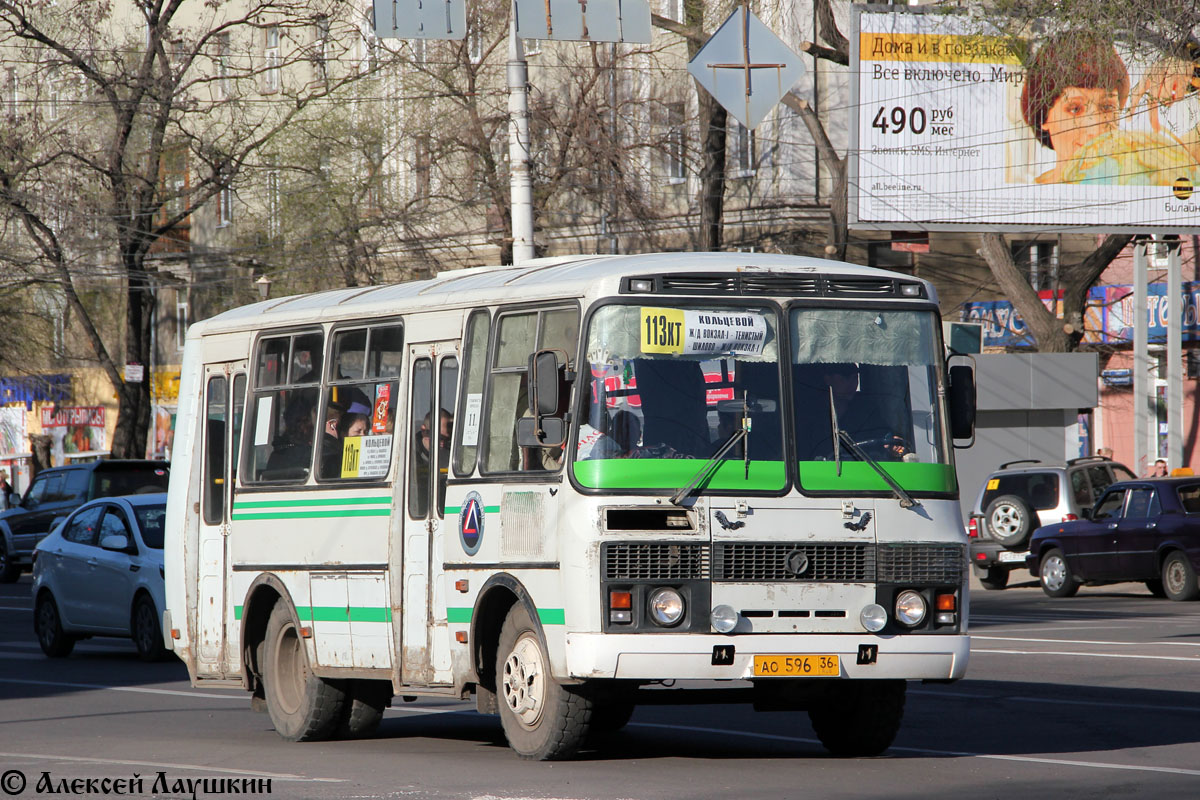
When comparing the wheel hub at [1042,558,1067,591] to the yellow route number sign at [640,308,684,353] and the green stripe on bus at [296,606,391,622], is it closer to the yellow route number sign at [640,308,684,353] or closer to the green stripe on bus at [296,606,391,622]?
the green stripe on bus at [296,606,391,622]

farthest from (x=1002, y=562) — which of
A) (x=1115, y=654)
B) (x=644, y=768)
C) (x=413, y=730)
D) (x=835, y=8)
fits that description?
(x=644, y=768)

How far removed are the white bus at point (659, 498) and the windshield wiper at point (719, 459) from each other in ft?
0.04

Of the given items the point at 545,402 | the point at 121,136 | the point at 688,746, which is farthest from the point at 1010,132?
the point at 545,402

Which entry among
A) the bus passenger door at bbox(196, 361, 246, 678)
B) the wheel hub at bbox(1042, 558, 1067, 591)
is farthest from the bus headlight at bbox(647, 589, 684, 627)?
the wheel hub at bbox(1042, 558, 1067, 591)

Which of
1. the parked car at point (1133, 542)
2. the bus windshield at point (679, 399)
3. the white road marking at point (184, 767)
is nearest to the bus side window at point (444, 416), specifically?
the bus windshield at point (679, 399)

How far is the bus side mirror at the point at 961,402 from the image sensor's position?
33.7ft

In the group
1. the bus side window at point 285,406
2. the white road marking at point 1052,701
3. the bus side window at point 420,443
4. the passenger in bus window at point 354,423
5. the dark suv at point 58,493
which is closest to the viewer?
the bus side window at point 420,443

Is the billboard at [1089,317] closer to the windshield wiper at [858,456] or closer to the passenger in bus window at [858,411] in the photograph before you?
the passenger in bus window at [858,411]

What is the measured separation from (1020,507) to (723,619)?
19100mm

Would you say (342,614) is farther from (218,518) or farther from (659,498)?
(659,498)

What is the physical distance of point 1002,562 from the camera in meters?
28.0

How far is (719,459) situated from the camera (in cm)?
960

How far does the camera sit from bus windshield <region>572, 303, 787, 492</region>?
955 centimetres

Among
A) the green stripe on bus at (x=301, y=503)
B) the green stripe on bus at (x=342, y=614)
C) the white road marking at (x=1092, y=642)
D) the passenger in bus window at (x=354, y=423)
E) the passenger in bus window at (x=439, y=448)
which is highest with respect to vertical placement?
the passenger in bus window at (x=354, y=423)
